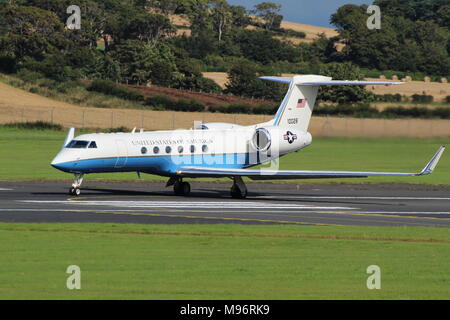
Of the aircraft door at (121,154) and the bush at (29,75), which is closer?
the aircraft door at (121,154)

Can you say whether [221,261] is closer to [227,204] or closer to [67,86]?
[227,204]

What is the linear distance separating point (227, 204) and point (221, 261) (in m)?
16.8

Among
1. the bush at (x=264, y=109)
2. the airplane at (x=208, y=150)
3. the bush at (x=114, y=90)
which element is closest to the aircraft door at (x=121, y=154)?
the airplane at (x=208, y=150)

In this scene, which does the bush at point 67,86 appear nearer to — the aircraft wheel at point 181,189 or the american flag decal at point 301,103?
the american flag decal at point 301,103

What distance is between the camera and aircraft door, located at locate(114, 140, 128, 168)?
128ft

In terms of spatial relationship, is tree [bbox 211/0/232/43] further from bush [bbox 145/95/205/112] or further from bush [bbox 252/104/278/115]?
bush [bbox 252/104/278/115]

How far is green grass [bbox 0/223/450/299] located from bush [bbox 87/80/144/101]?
259 ft

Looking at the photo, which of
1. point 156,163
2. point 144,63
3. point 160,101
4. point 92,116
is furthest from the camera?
point 144,63

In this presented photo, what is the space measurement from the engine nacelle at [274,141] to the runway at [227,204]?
2058 millimetres

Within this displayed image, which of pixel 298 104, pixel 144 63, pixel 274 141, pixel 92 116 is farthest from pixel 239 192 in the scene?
pixel 144 63

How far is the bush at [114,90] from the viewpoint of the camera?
352ft

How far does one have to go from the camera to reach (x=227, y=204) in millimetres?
37875

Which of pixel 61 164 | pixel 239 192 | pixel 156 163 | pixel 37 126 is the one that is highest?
pixel 61 164

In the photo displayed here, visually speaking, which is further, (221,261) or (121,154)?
(121,154)
